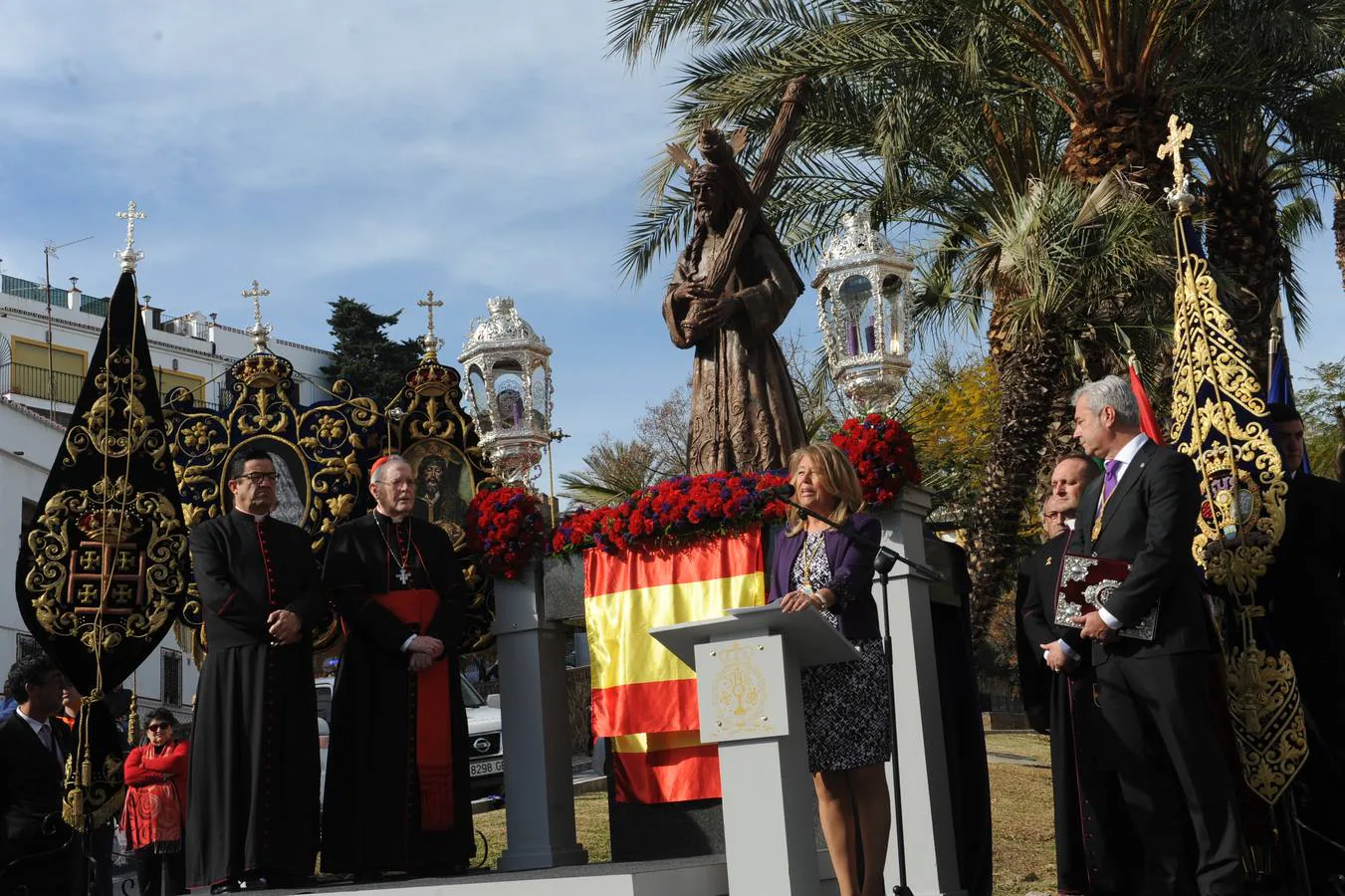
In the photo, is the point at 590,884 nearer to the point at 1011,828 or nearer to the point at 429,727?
the point at 429,727

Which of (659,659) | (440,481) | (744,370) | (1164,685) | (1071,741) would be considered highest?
(744,370)

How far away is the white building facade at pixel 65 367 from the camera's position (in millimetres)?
30891

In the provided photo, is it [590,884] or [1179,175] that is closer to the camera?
Answer: [590,884]

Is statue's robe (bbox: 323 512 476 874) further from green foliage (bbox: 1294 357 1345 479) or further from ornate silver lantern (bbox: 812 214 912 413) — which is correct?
green foliage (bbox: 1294 357 1345 479)

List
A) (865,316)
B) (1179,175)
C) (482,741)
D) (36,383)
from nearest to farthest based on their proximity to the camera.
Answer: (1179,175) → (865,316) → (482,741) → (36,383)

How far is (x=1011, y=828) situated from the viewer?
11617 millimetres

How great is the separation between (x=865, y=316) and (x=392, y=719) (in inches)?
135

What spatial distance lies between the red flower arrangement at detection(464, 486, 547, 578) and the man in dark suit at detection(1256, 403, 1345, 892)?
13.3 feet

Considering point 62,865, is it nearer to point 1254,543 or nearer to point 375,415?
point 375,415

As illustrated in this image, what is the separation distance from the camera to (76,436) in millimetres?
8148

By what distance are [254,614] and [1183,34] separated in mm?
10746

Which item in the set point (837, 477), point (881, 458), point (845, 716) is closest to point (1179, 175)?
point (881, 458)

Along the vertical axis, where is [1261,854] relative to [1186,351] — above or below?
below

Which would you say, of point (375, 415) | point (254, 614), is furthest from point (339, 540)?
point (375, 415)
